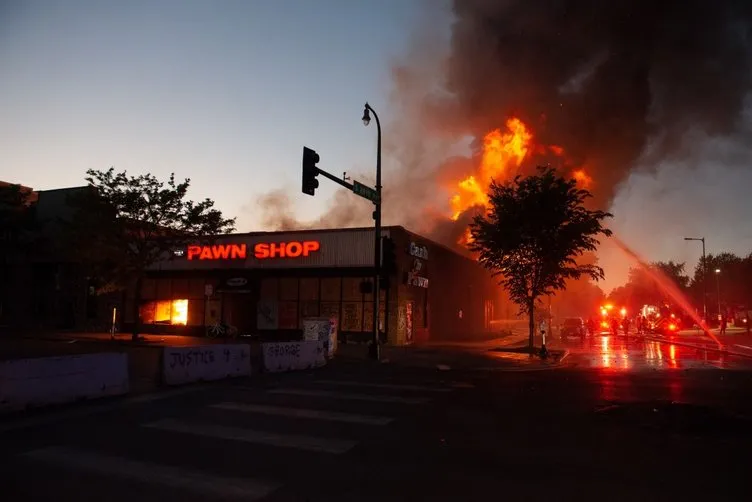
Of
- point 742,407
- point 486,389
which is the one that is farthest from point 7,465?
point 742,407

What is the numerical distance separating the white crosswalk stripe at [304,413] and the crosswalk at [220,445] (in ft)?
0.06

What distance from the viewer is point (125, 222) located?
2667 centimetres

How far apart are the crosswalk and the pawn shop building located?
16967 mm

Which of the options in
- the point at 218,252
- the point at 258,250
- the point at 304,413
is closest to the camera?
the point at 304,413

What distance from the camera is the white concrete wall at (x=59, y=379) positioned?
9688mm

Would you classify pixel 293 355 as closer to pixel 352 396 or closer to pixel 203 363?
pixel 203 363

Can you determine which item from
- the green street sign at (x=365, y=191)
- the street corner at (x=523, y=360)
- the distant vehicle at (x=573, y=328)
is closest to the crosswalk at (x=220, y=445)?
the street corner at (x=523, y=360)

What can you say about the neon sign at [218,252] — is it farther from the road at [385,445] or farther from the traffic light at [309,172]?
the road at [385,445]

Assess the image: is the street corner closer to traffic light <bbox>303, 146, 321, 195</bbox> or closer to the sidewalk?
the sidewalk

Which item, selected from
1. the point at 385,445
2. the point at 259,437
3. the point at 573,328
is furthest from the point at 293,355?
the point at 573,328

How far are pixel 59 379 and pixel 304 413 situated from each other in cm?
477

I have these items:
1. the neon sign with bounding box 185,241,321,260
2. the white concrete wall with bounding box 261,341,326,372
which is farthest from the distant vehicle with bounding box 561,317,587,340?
the white concrete wall with bounding box 261,341,326,372

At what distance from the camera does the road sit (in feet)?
18.4

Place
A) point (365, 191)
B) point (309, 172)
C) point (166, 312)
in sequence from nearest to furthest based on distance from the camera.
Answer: point (309, 172), point (365, 191), point (166, 312)
